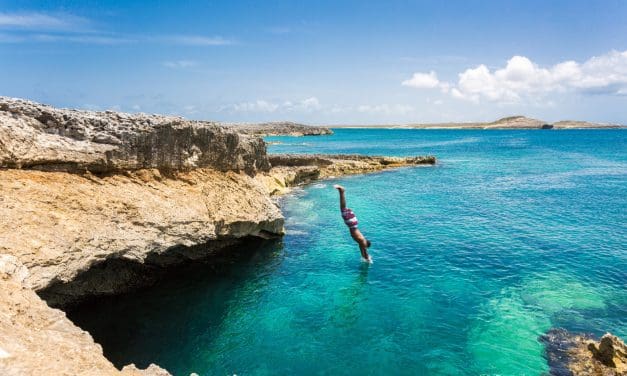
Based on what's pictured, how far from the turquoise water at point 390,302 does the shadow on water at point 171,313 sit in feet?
0.21

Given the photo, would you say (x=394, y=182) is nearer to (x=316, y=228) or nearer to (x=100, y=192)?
(x=316, y=228)

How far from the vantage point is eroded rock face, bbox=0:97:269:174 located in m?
13.5

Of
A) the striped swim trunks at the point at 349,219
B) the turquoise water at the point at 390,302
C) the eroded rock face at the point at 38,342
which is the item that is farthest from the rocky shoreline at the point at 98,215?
the striped swim trunks at the point at 349,219

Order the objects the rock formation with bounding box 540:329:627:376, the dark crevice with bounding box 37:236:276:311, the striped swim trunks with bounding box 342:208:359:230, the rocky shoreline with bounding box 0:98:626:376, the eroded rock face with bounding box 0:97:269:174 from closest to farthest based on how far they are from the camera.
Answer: the rocky shoreline with bounding box 0:98:626:376 → the rock formation with bounding box 540:329:627:376 → the eroded rock face with bounding box 0:97:269:174 → the dark crevice with bounding box 37:236:276:311 → the striped swim trunks with bounding box 342:208:359:230

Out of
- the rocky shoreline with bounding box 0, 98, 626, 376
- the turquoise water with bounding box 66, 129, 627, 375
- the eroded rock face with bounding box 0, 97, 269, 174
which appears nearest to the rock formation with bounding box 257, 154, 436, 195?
the turquoise water with bounding box 66, 129, 627, 375

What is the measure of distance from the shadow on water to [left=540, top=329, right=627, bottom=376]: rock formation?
1191 centimetres

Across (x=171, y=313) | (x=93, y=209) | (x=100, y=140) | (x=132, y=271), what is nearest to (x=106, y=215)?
(x=93, y=209)

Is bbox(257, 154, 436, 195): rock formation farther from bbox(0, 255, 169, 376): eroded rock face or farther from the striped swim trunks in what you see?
bbox(0, 255, 169, 376): eroded rock face

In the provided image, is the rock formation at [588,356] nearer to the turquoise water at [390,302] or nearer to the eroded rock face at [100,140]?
the turquoise water at [390,302]

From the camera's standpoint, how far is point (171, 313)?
16453 mm

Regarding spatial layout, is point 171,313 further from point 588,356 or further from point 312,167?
point 312,167

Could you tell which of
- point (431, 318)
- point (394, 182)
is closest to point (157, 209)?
point (431, 318)

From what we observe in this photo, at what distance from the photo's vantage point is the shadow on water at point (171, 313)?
549 inches

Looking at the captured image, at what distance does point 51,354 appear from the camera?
7027 millimetres
